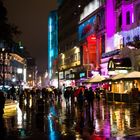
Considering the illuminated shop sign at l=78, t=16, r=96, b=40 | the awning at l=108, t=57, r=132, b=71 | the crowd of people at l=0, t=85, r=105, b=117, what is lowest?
the crowd of people at l=0, t=85, r=105, b=117

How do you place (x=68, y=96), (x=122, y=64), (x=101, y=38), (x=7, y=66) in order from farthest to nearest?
(x=7, y=66) < (x=101, y=38) < (x=122, y=64) < (x=68, y=96)

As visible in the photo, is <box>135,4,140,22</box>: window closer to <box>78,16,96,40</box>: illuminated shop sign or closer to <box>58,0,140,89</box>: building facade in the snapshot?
<box>58,0,140,89</box>: building facade

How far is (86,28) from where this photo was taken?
96625 mm

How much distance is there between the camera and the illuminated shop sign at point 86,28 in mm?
90625

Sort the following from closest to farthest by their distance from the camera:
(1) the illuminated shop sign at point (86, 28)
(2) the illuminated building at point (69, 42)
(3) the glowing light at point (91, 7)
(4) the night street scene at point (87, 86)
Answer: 1. (4) the night street scene at point (87, 86)
2. (3) the glowing light at point (91, 7)
3. (1) the illuminated shop sign at point (86, 28)
4. (2) the illuminated building at point (69, 42)

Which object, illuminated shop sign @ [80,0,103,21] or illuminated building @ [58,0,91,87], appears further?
illuminated building @ [58,0,91,87]

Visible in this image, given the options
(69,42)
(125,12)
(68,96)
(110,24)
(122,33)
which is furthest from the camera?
(69,42)

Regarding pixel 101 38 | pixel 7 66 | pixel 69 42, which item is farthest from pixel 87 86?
pixel 7 66

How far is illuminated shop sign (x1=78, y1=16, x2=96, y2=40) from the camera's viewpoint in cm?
9062

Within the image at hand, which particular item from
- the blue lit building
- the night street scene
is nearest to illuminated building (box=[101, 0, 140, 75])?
the night street scene

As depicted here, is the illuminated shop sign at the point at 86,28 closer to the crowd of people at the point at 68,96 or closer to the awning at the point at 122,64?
the crowd of people at the point at 68,96

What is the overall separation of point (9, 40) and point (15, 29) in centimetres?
106

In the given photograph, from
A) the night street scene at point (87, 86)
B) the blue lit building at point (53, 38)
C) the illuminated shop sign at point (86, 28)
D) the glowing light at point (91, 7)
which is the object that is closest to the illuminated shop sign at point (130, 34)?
the night street scene at point (87, 86)

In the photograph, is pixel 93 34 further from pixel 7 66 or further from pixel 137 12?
pixel 7 66
